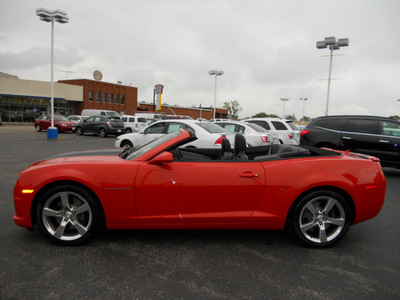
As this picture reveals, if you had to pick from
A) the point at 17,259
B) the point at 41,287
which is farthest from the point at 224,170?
the point at 17,259

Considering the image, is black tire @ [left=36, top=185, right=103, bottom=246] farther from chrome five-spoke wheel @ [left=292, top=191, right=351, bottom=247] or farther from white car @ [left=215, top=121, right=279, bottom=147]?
white car @ [left=215, top=121, right=279, bottom=147]

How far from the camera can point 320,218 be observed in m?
3.34

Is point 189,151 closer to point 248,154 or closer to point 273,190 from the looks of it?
point 248,154

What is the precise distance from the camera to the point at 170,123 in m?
10.0

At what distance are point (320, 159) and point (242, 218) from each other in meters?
1.10

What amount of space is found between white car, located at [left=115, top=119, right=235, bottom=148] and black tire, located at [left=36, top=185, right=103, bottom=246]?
4.66 m

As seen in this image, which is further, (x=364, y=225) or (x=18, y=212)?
(x=364, y=225)

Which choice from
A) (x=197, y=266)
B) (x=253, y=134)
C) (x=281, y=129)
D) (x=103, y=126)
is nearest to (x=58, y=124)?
(x=103, y=126)

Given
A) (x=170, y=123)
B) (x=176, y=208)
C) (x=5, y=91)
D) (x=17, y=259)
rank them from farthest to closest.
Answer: (x=5, y=91)
(x=170, y=123)
(x=176, y=208)
(x=17, y=259)

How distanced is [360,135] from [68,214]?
24.8 ft

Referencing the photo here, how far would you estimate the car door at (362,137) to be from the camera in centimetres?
792

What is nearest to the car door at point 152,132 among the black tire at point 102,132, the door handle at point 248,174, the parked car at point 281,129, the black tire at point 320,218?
the parked car at point 281,129

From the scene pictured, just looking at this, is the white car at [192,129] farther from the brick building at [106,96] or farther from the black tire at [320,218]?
the brick building at [106,96]

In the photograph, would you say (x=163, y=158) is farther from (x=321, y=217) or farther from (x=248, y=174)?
(x=321, y=217)
